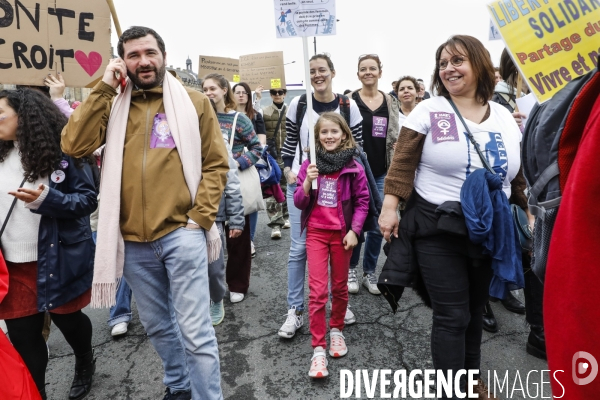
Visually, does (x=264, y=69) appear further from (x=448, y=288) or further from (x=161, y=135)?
(x=448, y=288)

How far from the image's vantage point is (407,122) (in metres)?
2.13

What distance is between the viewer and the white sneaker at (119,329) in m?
3.20

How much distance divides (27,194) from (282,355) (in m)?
1.89

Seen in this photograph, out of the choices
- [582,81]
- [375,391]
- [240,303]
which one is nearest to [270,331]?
[240,303]

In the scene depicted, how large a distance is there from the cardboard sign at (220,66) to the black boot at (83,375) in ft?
16.5

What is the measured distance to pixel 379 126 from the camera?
392 centimetres

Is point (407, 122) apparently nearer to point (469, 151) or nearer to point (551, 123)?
point (469, 151)

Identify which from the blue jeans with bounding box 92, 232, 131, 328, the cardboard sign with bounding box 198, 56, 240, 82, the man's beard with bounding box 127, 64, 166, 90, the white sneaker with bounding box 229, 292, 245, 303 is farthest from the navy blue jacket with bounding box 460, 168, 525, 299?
the cardboard sign with bounding box 198, 56, 240, 82

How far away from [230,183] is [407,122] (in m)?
1.26

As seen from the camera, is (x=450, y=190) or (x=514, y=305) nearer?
(x=450, y=190)

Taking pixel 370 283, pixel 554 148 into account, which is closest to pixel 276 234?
pixel 370 283

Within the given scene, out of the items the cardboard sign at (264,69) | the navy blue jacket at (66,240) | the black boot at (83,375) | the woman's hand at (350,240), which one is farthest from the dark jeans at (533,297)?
the cardboard sign at (264,69)

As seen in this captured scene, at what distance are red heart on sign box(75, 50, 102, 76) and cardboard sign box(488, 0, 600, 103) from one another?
2383 mm

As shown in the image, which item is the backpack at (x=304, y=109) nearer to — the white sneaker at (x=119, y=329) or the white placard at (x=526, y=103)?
the white placard at (x=526, y=103)
